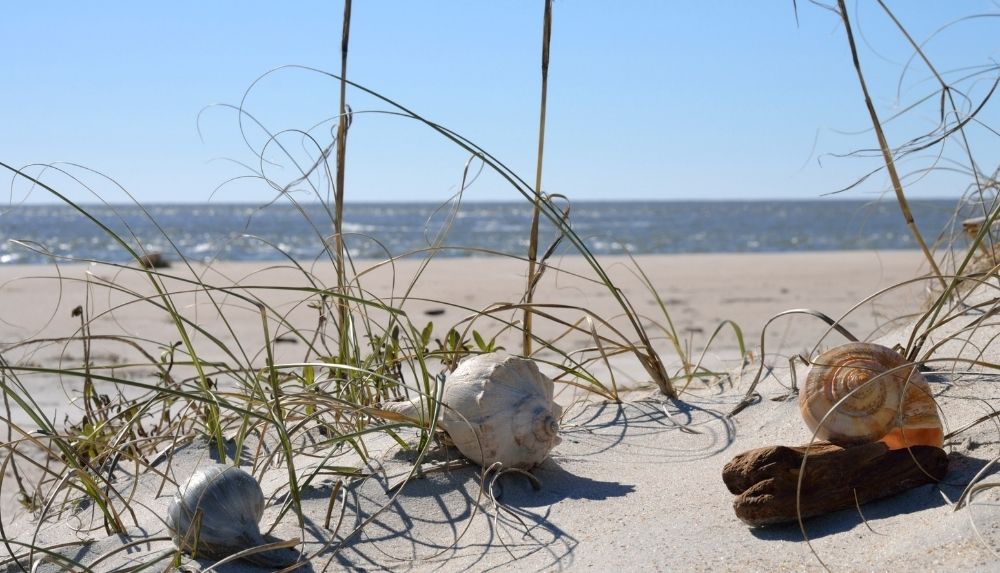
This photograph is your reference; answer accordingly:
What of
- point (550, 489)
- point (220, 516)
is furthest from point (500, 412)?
point (220, 516)

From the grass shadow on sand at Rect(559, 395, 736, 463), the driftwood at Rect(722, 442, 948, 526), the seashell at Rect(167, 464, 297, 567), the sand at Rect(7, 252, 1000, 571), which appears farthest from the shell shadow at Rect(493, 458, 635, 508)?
the seashell at Rect(167, 464, 297, 567)

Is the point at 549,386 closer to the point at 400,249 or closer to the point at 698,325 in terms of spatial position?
the point at 698,325

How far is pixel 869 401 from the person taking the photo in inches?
54.6

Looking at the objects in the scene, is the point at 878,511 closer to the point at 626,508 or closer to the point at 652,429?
the point at 626,508

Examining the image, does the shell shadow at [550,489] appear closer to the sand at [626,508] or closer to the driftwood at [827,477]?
the sand at [626,508]

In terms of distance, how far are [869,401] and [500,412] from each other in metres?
0.61

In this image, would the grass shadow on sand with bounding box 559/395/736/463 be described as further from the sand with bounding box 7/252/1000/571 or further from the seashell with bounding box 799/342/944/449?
the seashell with bounding box 799/342/944/449

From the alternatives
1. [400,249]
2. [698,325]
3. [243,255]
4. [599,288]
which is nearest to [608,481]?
[698,325]

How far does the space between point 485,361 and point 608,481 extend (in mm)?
324

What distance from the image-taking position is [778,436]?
5.89 ft

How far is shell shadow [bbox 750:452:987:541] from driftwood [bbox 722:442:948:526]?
0.04ft

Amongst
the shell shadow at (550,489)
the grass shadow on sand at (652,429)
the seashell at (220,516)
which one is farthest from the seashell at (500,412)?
the seashell at (220,516)

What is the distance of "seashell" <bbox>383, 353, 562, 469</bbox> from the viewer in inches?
63.1

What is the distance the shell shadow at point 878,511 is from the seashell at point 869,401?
78mm
